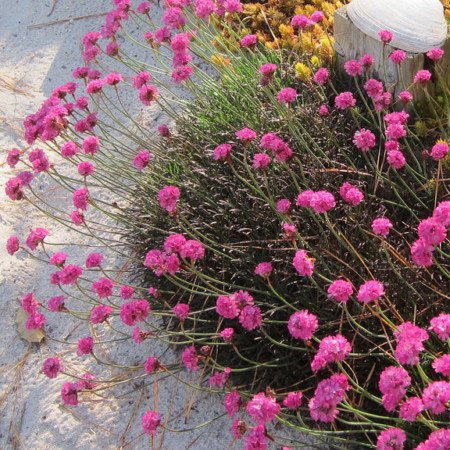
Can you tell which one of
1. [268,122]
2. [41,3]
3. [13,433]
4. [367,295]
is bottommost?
[13,433]

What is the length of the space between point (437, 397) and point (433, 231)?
455 millimetres

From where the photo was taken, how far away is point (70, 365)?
2805 mm

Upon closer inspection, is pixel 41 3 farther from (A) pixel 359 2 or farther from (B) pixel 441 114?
(B) pixel 441 114

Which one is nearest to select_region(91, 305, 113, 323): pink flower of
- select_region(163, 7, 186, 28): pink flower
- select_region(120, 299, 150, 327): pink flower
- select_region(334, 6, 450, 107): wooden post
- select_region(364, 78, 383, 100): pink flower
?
select_region(120, 299, 150, 327): pink flower

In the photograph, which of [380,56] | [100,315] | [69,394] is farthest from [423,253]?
[380,56]

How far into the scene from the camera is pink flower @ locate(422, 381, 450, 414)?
1418 millimetres

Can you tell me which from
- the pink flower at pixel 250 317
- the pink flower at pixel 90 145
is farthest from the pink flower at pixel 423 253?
the pink flower at pixel 90 145

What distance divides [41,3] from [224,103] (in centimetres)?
286

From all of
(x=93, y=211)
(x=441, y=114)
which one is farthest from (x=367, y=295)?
(x=93, y=211)

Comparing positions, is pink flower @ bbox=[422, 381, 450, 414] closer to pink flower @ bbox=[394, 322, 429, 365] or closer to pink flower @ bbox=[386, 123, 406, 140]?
pink flower @ bbox=[394, 322, 429, 365]

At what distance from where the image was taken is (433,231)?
5.30 feet

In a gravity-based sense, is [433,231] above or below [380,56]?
above

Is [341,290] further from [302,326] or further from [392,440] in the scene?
[392,440]

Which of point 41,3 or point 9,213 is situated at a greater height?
point 41,3
